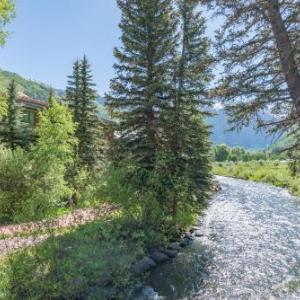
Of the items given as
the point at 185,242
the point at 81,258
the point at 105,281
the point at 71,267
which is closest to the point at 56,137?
the point at 185,242

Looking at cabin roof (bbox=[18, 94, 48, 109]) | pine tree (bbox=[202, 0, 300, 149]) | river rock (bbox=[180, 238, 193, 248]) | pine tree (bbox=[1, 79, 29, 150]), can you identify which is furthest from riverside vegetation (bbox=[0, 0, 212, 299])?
cabin roof (bbox=[18, 94, 48, 109])

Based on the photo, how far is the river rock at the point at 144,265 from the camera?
12.9 metres

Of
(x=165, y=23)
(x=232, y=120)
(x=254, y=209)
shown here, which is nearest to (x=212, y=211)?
(x=254, y=209)

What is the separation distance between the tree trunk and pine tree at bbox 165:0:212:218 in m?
10.6

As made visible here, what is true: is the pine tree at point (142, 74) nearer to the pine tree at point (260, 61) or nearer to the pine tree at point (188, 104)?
the pine tree at point (188, 104)

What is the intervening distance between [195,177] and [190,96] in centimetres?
514

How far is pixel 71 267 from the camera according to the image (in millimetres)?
Answer: 10836

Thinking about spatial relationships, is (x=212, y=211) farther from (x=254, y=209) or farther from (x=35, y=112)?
(x=35, y=112)

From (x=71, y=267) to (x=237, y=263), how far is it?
713cm

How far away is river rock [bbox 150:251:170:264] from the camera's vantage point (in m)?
14.4

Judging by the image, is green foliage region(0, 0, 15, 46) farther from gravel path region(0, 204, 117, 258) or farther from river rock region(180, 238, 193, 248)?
river rock region(180, 238, 193, 248)

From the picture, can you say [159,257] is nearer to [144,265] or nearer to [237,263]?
[144,265]

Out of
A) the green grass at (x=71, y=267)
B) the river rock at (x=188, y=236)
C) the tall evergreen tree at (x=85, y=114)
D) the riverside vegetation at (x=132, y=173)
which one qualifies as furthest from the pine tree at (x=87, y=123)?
the green grass at (x=71, y=267)

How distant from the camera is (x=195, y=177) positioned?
70.5ft
